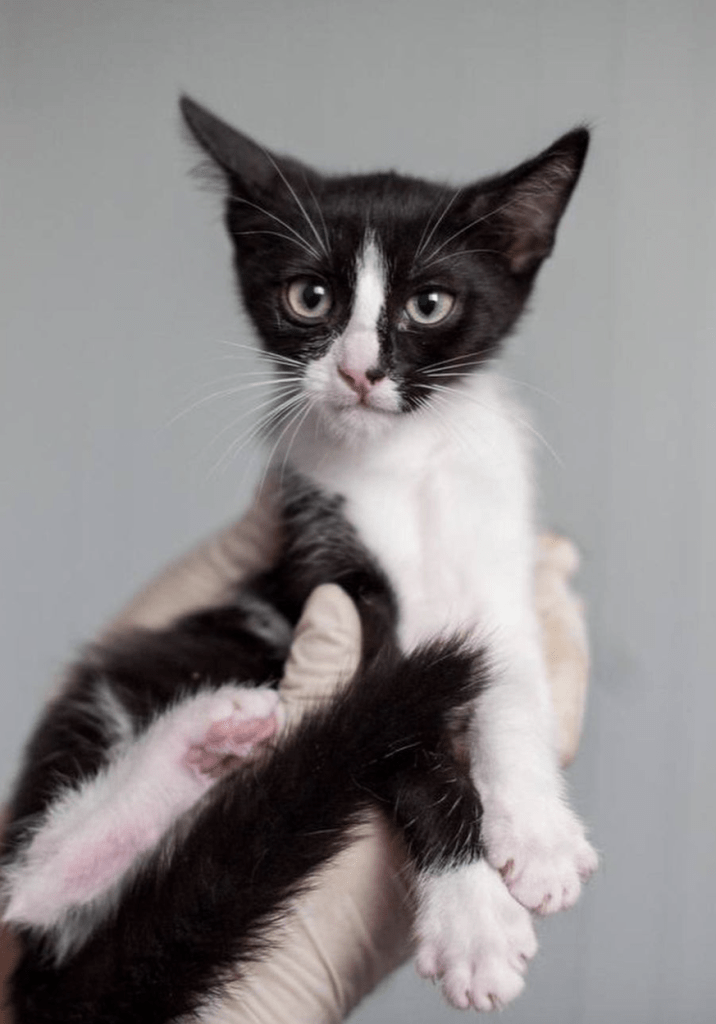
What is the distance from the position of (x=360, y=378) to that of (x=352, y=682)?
0.37 m

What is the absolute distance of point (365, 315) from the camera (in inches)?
55.0

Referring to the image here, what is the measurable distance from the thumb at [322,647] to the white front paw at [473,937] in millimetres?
298

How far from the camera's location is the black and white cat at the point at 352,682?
1133 mm

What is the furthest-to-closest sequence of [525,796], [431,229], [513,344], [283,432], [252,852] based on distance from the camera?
[513,344] < [283,432] < [431,229] < [525,796] < [252,852]

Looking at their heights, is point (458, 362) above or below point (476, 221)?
below

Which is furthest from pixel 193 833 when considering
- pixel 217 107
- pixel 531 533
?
pixel 217 107

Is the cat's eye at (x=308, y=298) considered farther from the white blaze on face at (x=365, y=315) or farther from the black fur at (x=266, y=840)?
the black fur at (x=266, y=840)

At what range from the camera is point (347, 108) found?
248cm

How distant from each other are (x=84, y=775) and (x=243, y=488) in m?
1.23

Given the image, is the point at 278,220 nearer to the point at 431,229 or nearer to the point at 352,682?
the point at 431,229

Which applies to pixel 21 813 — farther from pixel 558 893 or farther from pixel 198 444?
pixel 198 444

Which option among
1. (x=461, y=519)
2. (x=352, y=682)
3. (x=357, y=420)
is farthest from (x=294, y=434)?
(x=352, y=682)

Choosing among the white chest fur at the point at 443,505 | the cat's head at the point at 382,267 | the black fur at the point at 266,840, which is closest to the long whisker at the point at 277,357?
the cat's head at the point at 382,267

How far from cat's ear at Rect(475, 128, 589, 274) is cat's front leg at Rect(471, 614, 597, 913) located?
525mm
